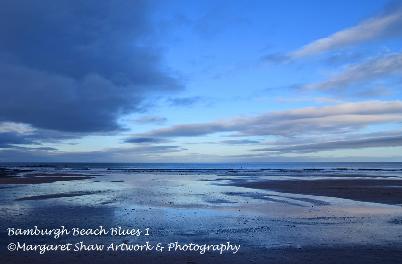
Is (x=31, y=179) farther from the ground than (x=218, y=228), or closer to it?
farther from the ground

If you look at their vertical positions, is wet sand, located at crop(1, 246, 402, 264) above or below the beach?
below

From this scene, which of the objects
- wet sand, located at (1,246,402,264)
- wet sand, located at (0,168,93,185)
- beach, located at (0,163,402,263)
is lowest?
wet sand, located at (1,246,402,264)

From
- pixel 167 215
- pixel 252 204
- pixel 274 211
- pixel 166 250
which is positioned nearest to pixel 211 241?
pixel 166 250

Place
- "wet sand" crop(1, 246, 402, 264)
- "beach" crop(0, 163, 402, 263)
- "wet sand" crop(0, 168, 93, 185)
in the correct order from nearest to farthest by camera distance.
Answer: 1. "wet sand" crop(1, 246, 402, 264)
2. "beach" crop(0, 163, 402, 263)
3. "wet sand" crop(0, 168, 93, 185)

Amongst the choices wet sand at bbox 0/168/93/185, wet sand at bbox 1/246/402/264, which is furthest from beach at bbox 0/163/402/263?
wet sand at bbox 0/168/93/185

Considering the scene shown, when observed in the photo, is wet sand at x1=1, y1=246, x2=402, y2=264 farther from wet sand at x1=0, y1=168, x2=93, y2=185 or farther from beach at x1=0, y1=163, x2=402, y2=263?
wet sand at x1=0, y1=168, x2=93, y2=185

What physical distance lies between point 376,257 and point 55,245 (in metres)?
10.6

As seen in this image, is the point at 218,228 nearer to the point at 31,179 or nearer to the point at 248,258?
the point at 248,258

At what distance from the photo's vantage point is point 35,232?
50.3 feet

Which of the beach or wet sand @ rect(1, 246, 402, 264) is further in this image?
the beach

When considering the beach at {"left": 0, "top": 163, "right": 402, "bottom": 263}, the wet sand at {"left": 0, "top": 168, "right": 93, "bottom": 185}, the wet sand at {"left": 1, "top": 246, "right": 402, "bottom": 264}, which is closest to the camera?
the wet sand at {"left": 1, "top": 246, "right": 402, "bottom": 264}

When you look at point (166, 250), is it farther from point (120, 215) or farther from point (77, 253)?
point (120, 215)

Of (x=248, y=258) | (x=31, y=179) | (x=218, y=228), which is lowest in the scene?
(x=248, y=258)

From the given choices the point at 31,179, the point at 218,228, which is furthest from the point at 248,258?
the point at 31,179
